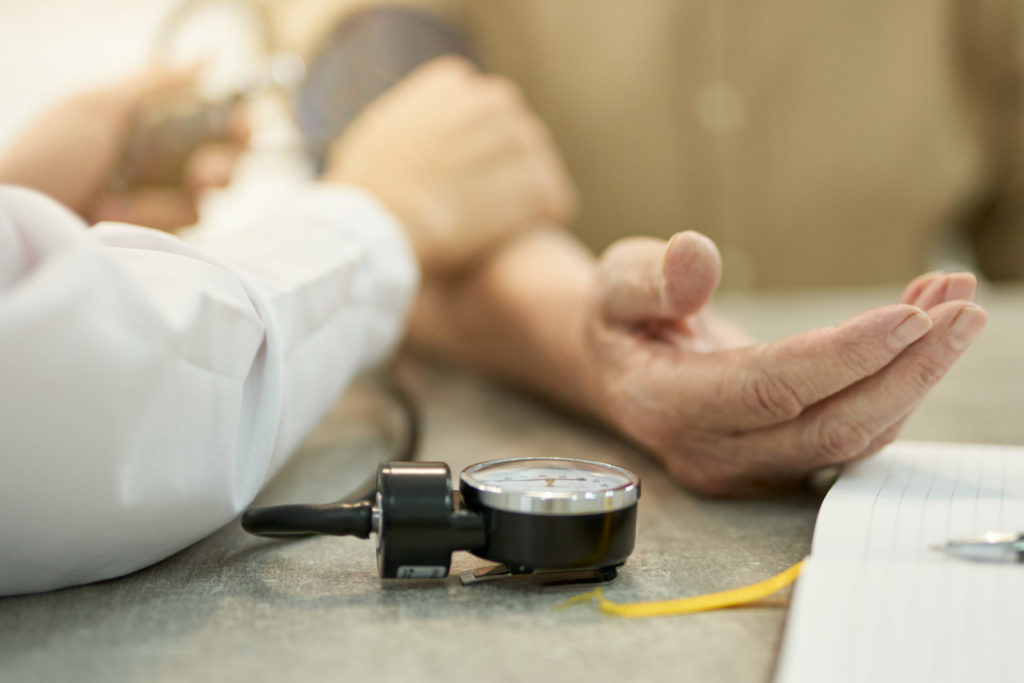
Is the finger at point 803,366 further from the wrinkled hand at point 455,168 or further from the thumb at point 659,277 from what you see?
the wrinkled hand at point 455,168

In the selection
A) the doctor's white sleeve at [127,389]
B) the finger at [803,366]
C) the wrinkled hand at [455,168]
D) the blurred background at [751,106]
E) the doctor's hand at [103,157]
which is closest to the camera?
the doctor's white sleeve at [127,389]

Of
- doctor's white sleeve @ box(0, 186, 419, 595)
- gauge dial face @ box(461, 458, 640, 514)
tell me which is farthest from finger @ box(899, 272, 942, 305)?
doctor's white sleeve @ box(0, 186, 419, 595)

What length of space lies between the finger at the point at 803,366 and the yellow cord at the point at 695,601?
0.11m

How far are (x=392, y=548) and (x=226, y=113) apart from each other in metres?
0.72

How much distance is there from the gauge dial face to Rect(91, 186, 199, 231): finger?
64cm

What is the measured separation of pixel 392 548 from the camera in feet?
1.20

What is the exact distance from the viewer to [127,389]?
0.31m

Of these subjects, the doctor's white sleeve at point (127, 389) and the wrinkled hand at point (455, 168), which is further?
the wrinkled hand at point (455, 168)

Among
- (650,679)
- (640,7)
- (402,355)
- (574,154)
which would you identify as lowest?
(402,355)

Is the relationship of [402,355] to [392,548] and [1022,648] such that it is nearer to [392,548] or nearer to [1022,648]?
[392,548]

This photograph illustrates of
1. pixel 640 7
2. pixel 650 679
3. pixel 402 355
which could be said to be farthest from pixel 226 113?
pixel 640 7

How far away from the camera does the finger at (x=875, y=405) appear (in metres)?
0.42

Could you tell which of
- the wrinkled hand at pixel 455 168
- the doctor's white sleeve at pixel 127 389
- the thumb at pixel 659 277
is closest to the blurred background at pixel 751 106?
the wrinkled hand at pixel 455 168

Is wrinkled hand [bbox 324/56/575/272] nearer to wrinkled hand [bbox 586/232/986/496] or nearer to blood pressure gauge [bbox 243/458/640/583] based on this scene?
wrinkled hand [bbox 586/232/986/496]
